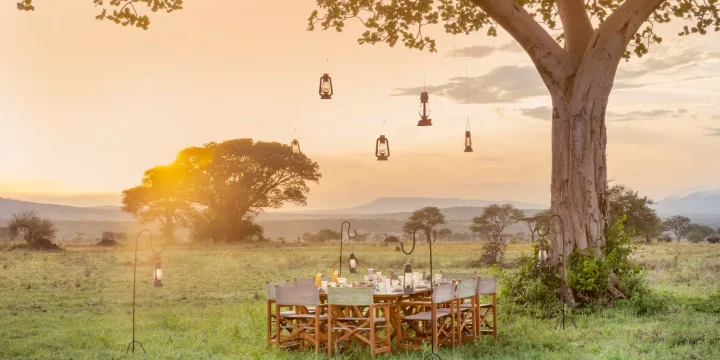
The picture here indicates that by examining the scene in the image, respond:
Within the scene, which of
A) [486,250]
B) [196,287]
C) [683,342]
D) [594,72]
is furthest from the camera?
[486,250]

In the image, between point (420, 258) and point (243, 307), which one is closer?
point (243, 307)

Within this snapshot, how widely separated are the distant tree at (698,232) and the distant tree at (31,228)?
5981 cm

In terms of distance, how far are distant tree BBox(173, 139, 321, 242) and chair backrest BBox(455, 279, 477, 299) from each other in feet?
126

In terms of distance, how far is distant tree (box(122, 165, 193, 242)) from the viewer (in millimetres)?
49500

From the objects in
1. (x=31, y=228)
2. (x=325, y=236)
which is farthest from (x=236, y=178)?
(x=325, y=236)

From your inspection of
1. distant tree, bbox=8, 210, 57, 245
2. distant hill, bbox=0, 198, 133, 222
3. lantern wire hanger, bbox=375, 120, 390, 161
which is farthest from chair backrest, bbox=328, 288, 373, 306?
distant hill, bbox=0, 198, 133, 222

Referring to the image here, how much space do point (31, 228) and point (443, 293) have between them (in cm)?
3627

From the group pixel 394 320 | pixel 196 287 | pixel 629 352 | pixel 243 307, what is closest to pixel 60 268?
pixel 196 287

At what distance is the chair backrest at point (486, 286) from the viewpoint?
11.0m

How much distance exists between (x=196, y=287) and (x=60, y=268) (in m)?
7.65

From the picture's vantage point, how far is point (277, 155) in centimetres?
4956

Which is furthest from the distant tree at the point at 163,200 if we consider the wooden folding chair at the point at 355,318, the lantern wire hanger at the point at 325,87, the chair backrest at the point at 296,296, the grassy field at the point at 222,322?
the wooden folding chair at the point at 355,318

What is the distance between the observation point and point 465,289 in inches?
416

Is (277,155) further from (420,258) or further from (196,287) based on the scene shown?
(196,287)
